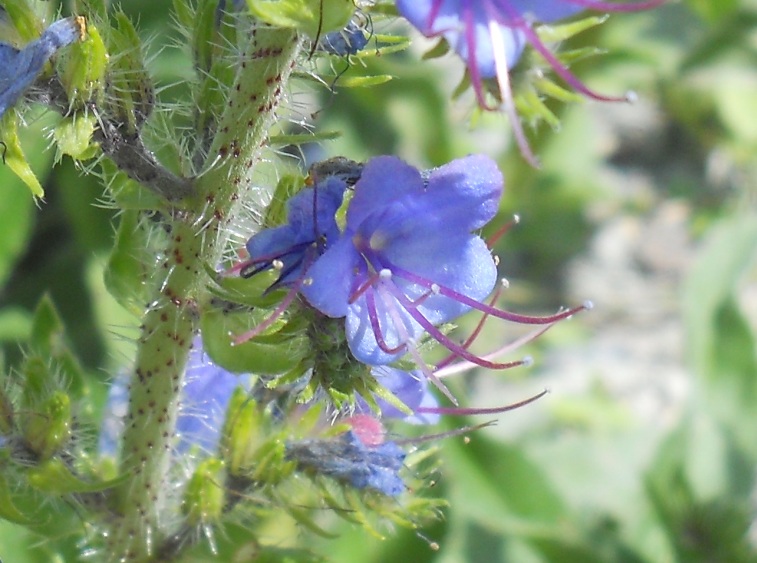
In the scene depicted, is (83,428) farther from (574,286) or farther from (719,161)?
(719,161)

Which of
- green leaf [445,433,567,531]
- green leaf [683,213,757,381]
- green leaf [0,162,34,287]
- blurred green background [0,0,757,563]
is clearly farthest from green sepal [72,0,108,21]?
green leaf [683,213,757,381]

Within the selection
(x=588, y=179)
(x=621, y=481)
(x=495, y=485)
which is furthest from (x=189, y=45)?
(x=588, y=179)

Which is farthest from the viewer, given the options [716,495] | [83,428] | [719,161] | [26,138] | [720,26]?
[719,161]

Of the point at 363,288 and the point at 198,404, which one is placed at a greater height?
the point at 363,288

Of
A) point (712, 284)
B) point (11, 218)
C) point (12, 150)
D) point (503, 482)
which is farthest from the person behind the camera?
point (712, 284)

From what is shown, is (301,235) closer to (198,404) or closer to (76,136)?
(76,136)

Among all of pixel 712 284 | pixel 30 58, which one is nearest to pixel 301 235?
pixel 30 58
